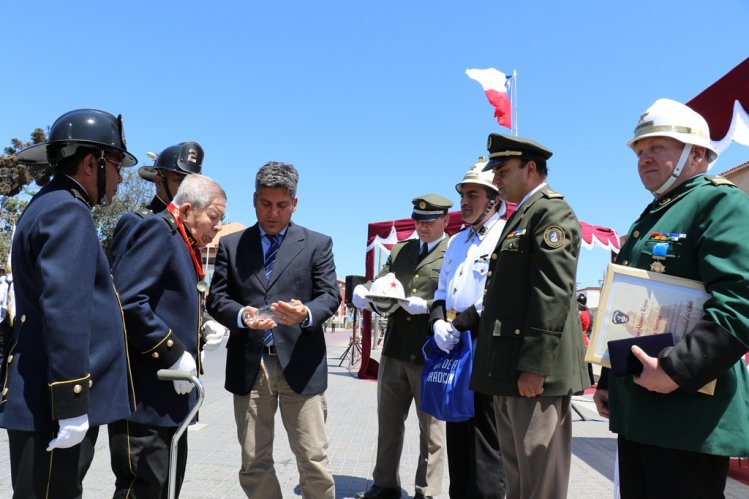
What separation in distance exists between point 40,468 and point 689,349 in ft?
8.20

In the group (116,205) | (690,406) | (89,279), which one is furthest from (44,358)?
(116,205)

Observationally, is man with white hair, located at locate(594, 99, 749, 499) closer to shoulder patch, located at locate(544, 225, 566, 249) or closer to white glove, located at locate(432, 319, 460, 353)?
shoulder patch, located at locate(544, 225, 566, 249)

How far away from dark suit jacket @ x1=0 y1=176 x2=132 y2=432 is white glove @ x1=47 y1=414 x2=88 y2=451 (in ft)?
0.13

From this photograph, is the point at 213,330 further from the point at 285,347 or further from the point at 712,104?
the point at 712,104

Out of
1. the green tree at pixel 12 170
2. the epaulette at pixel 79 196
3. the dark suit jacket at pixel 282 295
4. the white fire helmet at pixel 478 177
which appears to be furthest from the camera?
the green tree at pixel 12 170

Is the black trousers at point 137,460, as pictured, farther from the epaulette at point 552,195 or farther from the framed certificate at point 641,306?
the epaulette at point 552,195

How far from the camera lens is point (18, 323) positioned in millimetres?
2457

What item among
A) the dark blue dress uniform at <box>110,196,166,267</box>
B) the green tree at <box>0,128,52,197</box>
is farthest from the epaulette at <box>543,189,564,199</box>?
the green tree at <box>0,128,52,197</box>

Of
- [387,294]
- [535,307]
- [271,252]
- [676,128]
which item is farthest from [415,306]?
[676,128]

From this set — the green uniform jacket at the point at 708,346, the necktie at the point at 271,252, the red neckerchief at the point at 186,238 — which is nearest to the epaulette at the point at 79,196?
the red neckerchief at the point at 186,238

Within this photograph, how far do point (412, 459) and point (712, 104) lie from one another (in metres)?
4.36

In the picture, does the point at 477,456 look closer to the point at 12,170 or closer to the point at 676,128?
the point at 676,128

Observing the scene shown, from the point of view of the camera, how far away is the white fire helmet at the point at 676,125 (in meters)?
2.47

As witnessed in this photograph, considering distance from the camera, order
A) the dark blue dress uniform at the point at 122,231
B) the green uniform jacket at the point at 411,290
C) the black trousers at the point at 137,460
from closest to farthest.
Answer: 1. the black trousers at the point at 137,460
2. the dark blue dress uniform at the point at 122,231
3. the green uniform jacket at the point at 411,290
